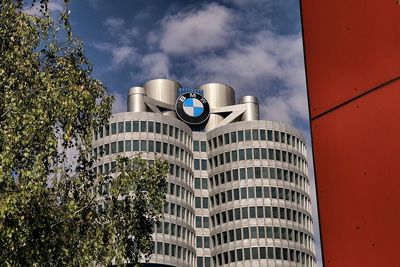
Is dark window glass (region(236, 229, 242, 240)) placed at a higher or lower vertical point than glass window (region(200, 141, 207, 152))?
lower

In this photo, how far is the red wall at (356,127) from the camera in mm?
6715

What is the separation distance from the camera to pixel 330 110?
7562mm

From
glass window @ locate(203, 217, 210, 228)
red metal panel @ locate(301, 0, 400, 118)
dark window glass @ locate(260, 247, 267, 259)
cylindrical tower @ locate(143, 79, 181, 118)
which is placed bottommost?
red metal panel @ locate(301, 0, 400, 118)

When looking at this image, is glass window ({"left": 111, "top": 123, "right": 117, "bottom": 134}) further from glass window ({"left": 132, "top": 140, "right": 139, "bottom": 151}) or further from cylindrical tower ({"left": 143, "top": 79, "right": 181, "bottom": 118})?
cylindrical tower ({"left": 143, "top": 79, "right": 181, "bottom": 118})

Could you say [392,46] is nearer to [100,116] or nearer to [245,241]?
[100,116]

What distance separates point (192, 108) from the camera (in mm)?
137375

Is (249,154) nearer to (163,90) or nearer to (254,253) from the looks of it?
(254,253)

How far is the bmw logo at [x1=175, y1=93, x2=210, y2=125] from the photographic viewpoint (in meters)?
136

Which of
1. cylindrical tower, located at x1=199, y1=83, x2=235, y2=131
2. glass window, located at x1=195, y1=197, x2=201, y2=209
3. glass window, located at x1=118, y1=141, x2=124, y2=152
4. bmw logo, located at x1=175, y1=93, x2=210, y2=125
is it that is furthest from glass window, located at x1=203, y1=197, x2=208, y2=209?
glass window, located at x1=118, y1=141, x2=124, y2=152

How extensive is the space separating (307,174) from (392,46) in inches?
4973

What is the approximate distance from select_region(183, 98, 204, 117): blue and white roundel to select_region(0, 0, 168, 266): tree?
11181cm

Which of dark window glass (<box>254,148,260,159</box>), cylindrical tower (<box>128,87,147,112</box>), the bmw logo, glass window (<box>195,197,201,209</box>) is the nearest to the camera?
dark window glass (<box>254,148,260,159</box>)

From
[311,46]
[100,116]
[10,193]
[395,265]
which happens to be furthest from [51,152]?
[395,265]

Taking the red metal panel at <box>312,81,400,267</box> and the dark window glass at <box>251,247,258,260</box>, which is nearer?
the red metal panel at <box>312,81,400,267</box>
